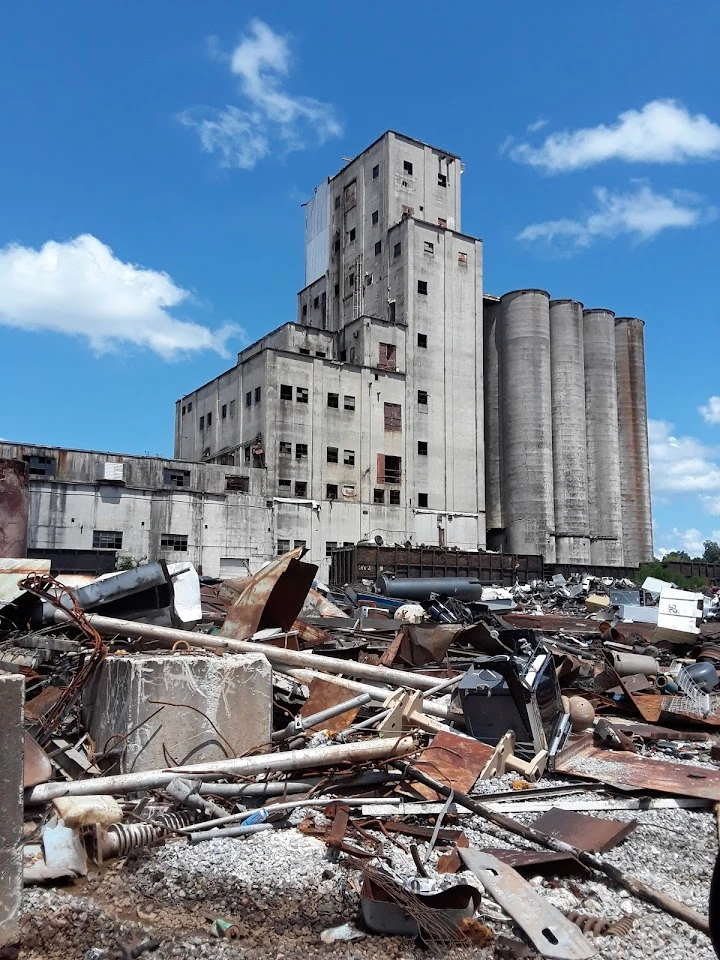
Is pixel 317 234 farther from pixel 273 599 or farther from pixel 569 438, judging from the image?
pixel 273 599

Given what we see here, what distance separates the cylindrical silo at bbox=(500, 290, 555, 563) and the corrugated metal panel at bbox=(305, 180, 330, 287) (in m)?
14.9

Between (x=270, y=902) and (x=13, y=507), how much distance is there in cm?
1167

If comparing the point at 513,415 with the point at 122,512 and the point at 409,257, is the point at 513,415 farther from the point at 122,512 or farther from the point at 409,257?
the point at 122,512

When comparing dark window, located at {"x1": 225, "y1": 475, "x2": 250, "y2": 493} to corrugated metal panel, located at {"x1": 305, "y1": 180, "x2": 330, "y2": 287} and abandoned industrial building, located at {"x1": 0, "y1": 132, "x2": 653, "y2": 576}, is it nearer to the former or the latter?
abandoned industrial building, located at {"x1": 0, "y1": 132, "x2": 653, "y2": 576}

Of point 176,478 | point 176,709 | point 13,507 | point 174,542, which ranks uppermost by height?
point 176,478

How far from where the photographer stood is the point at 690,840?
201 inches

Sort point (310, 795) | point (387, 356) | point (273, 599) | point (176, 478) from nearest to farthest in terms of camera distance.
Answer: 1. point (310, 795)
2. point (273, 599)
3. point (176, 478)
4. point (387, 356)

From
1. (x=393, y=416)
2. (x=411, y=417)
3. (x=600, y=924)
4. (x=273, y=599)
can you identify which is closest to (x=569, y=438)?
(x=411, y=417)

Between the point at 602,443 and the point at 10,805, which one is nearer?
the point at 10,805

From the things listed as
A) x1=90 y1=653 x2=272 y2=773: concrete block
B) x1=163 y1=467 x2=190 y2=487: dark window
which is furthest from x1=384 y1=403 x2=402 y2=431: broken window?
x1=90 y1=653 x2=272 y2=773: concrete block

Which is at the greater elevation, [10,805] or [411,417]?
[411,417]

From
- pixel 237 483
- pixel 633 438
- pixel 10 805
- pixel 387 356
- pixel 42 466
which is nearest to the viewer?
pixel 10 805

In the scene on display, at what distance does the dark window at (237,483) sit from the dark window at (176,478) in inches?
80.5

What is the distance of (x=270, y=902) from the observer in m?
3.87
